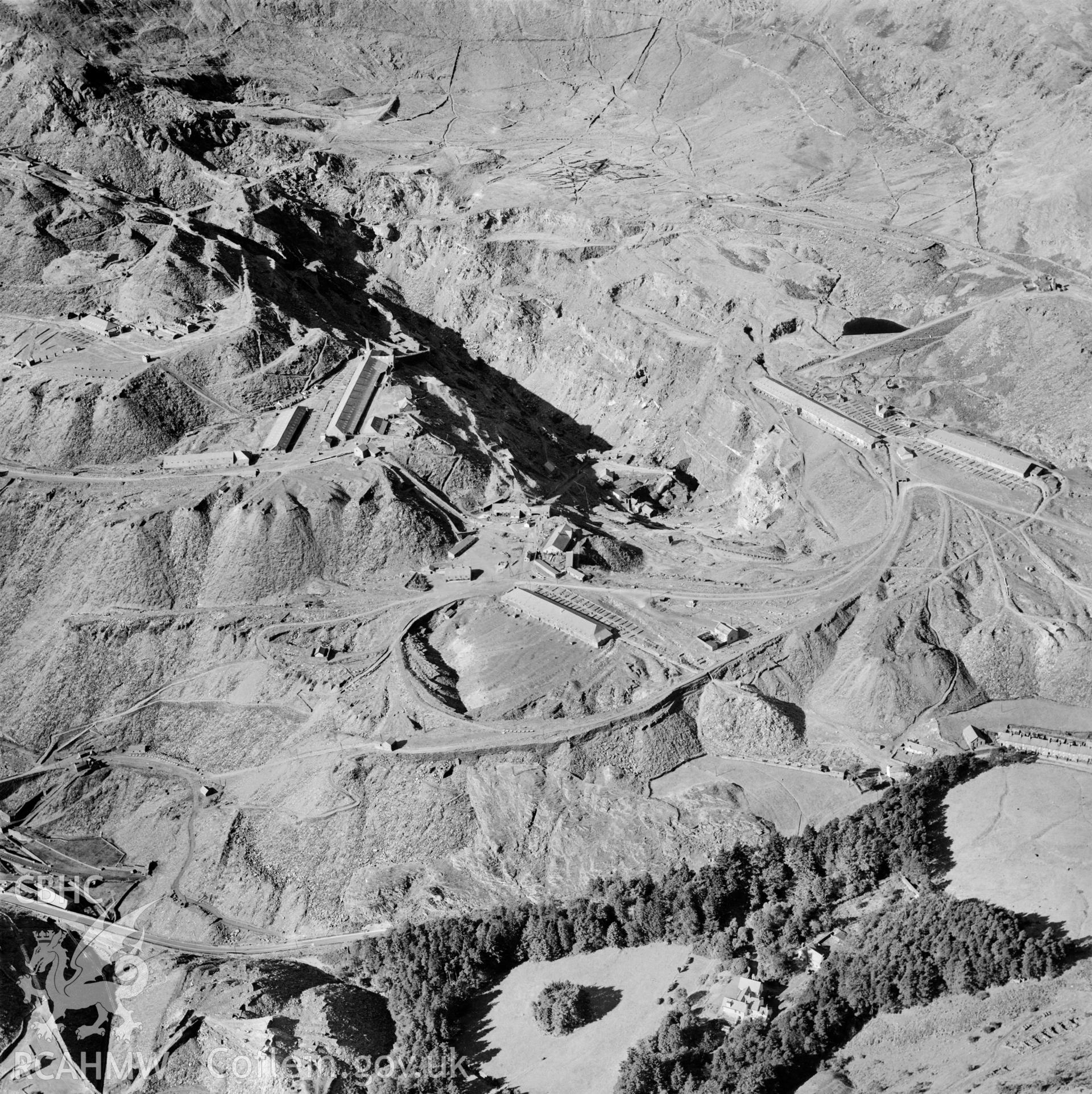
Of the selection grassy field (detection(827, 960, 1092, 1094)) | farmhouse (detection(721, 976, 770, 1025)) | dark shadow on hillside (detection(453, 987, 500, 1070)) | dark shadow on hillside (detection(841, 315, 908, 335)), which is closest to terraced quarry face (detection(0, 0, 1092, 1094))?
dark shadow on hillside (detection(453, 987, 500, 1070))

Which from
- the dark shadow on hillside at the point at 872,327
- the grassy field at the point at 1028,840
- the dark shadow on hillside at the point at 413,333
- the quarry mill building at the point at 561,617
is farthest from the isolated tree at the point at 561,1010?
the dark shadow on hillside at the point at 872,327

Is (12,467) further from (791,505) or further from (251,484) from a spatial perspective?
(791,505)

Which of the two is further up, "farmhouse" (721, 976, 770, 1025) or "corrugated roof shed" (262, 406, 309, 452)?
"corrugated roof shed" (262, 406, 309, 452)

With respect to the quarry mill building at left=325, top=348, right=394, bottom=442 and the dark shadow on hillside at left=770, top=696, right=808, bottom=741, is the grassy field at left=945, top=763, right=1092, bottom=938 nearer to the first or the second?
the dark shadow on hillside at left=770, top=696, right=808, bottom=741

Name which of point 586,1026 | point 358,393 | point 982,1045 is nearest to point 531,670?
point 586,1026

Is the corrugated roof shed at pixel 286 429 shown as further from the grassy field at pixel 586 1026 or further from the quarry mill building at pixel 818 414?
the grassy field at pixel 586 1026
